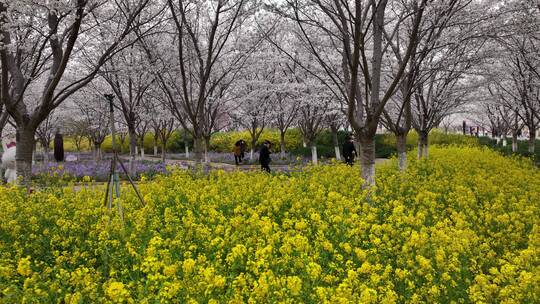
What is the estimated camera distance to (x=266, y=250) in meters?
4.52

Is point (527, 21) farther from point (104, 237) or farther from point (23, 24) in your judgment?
point (23, 24)

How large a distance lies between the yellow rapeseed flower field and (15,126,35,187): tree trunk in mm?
504

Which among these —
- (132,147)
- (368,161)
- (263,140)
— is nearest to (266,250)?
(368,161)

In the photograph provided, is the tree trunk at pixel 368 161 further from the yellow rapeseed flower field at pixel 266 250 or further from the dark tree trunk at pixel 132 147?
the dark tree trunk at pixel 132 147

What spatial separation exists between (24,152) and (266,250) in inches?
253

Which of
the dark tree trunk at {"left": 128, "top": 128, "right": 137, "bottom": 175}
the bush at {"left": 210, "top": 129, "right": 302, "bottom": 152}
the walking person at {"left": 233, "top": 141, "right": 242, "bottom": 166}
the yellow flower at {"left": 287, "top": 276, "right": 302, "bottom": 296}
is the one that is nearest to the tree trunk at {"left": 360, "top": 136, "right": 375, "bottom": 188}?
the yellow flower at {"left": 287, "top": 276, "right": 302, "bottom": 296}

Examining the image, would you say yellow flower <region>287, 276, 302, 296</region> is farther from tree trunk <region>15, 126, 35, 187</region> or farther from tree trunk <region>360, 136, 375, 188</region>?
tree trunk <region>15, 126, 35, 187</region>

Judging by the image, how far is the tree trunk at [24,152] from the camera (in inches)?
344

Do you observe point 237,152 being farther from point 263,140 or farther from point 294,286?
point 294,286

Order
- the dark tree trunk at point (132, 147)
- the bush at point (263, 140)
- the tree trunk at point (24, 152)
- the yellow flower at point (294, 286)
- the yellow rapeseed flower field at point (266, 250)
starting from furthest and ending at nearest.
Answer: the bush at point (263, 140) < the dark tree trunk at point (132, 147) < the tree trunk at point (24, 152) < the yellow rapeseed flower field at point (266, 250) < the yellow flower at point (294, 286)

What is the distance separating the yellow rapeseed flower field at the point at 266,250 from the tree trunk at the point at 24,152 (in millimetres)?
504

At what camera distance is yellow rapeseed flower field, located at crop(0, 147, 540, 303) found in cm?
391

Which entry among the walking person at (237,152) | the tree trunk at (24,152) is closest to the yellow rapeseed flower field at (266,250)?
the tree trunk at (24,152)

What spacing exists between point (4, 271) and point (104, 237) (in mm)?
1580
